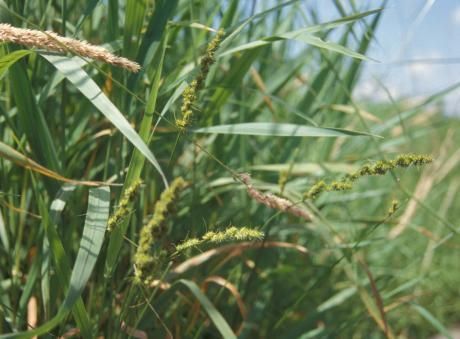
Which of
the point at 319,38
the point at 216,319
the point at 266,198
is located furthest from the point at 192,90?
the point at 216,319

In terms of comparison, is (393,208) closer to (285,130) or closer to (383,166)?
(383,166)

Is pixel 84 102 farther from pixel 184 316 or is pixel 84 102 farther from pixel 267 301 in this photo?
pixel 267 301

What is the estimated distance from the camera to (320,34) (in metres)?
1.59

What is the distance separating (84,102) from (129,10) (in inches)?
8.9

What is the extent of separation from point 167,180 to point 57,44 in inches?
20.1

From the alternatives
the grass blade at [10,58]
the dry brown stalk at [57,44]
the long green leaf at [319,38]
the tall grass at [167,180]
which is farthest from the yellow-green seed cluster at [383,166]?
the grass blade at [10,58]

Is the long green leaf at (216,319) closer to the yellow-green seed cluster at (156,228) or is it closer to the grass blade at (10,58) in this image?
the yellow-green seed cluster at (156,228)

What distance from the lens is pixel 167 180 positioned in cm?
122

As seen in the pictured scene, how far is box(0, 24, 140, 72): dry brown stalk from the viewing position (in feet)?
2.40

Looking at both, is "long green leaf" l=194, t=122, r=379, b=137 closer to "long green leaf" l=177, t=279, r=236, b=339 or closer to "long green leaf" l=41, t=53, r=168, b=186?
"long green leaf" l=41, t=53, r=168, b=186

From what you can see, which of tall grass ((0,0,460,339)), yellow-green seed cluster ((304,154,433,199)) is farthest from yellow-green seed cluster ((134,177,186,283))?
yellow-green seed cluster ((304,154,433,199))

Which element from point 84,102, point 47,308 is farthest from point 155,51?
point 47,308

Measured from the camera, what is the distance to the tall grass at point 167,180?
2.70 ft

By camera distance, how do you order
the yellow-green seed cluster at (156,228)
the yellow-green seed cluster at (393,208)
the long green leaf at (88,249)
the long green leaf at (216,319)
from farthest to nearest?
the long green leaf at (216,319)
the yellow-green seed cluster at (393,208)
the long green leaf at (88,249)
the yellow-green seed cluster at (156,228)
